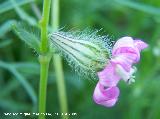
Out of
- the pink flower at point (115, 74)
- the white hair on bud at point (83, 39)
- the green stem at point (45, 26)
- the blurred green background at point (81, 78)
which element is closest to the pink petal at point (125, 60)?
the pink flower at point (115, 74)

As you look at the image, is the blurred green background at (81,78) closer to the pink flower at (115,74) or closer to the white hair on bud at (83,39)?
the white hair on bud at (83,39)

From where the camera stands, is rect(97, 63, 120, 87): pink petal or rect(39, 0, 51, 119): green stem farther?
rect(39, 0, 51, 119): green stem

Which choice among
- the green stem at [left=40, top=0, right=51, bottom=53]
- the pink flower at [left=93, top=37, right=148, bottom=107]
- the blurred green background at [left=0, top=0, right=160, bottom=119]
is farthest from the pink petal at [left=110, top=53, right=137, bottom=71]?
the blurred green background at [left=0, top=0, right=160, bottom=119]

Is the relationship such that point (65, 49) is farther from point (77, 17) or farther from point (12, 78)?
point (77, 17)

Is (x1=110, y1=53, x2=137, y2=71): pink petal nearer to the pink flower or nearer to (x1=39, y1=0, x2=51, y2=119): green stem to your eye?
the pink flower

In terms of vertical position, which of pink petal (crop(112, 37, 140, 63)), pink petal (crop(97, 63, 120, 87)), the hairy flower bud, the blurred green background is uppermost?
the blurred green background

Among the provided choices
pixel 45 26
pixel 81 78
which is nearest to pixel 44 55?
pixel 45 26

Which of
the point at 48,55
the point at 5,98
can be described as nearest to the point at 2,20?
the point at 5,98

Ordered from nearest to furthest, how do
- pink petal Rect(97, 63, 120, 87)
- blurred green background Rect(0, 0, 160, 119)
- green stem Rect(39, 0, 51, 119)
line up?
1. pink petal Rect(97, 63, 120, 87)
2. green stem Rect(39, 0, 51, 119)
3. blurred green background Rect(0, 0, 160, 119)
